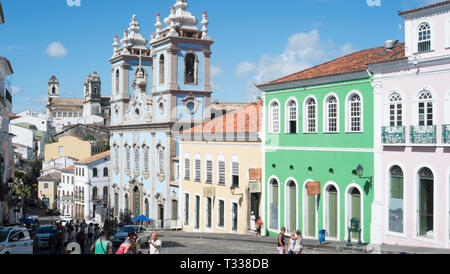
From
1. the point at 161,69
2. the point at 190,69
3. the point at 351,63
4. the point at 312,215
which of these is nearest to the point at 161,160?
the point at 161,69

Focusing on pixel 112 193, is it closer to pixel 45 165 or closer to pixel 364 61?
pixel 45 165

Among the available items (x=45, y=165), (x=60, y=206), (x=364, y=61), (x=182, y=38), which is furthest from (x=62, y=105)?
(x=364, y=61)

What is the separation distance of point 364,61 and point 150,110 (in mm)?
30551

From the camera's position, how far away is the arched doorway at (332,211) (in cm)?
2609

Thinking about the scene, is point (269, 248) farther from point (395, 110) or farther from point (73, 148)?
point (73, 148)

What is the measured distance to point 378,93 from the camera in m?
23.7

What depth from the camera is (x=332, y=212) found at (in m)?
26.3

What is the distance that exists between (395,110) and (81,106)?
563ft

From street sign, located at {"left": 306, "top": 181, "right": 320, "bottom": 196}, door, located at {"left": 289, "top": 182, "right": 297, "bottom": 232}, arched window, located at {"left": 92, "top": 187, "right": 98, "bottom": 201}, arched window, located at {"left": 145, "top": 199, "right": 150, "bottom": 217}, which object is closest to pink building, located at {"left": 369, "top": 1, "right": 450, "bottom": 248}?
street sign, located at {"left": 306, "top": 181, "right": 320, "bottom": 196}

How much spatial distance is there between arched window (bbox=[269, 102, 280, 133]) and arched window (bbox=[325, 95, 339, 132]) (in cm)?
379

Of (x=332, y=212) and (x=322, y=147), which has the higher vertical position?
(x=322, y=147)

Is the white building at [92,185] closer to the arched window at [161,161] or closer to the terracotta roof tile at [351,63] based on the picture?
the arched window at [161,161]

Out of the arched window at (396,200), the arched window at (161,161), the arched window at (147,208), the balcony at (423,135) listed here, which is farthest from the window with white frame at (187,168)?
the balcony at (423,135)

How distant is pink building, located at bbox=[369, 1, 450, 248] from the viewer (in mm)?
21172
